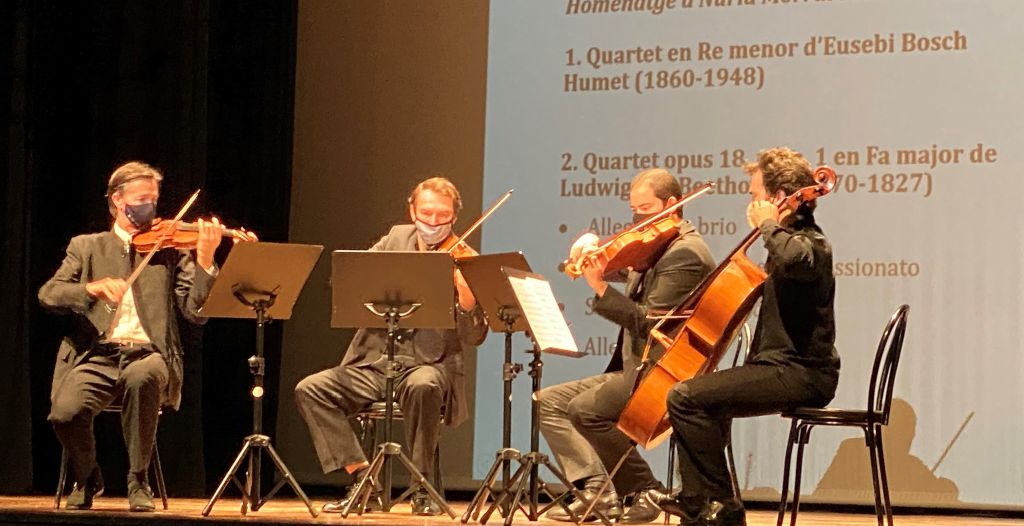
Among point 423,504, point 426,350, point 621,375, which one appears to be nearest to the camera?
point 621,375

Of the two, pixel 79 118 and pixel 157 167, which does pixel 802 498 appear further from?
pixel 79 118

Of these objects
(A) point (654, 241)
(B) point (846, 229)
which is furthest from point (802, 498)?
(A) point (654, 241)

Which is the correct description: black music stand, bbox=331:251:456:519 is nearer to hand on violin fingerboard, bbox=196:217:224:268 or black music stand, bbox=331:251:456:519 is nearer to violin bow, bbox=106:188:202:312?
hand on violin fingerboard, bbox=196:217:224:268

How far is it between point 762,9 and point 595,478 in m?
2.37

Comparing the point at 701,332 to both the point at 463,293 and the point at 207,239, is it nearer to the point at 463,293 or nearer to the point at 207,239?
the point at 463,293

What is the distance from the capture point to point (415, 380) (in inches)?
185

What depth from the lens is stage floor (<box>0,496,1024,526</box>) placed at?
4059 mm

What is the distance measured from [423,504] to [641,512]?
0.79 meters

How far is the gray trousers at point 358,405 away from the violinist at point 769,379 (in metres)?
1.17

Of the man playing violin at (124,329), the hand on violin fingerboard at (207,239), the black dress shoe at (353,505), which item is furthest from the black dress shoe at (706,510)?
the hand on violin fingerboard at (207,239)

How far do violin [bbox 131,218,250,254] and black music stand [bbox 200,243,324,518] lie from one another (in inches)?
12.8

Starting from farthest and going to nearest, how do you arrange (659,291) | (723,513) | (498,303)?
(659,291)
(498,303)
(723,513)

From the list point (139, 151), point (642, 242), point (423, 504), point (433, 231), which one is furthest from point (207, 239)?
point (139, 151)

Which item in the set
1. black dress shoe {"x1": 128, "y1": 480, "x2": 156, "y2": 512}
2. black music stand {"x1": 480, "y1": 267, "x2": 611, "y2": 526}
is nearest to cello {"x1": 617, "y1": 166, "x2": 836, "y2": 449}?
black music stand {"x1": 480, "y1": 267, "x2": 611, "y2": 526}
